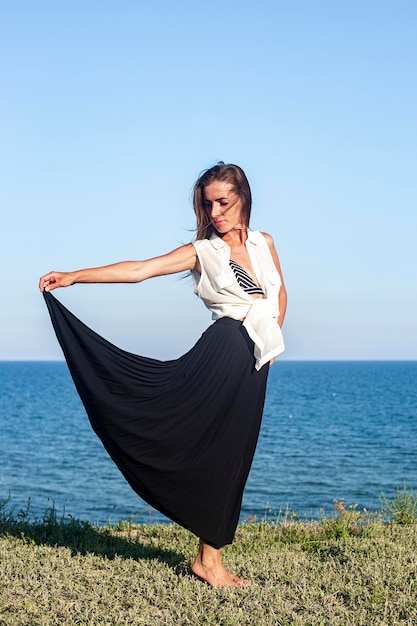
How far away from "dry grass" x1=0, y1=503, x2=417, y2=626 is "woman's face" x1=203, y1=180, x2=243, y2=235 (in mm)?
2381

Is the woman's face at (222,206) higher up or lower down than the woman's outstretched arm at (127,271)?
higher up

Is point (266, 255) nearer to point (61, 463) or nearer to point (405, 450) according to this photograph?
point (61, 463)

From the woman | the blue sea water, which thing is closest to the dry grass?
the woman

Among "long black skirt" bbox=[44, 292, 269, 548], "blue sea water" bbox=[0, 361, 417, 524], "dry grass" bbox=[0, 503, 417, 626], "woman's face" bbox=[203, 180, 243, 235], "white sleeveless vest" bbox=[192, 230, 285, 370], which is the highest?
"woman's face" bbox=[203, 180, 243, 235]

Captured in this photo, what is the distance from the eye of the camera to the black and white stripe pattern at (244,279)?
5.27 metres

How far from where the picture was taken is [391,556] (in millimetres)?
5711

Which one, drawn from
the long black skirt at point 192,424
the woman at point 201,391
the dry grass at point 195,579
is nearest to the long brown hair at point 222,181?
the woman at point 201,391

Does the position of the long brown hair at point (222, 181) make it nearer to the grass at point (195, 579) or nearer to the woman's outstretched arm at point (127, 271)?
the woman's outstretched arm at point (127, 271)

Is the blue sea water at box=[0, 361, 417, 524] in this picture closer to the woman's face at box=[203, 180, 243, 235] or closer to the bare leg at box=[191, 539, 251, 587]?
the bare leg at box=[191, 539, 251, 587]

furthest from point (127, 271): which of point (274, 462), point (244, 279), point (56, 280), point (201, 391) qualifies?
point (274, 462)

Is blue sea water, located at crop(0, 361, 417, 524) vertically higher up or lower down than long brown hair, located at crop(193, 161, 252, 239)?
lower down

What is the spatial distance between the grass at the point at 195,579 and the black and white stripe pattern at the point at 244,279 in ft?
6.30

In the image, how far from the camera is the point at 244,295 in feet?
17.2

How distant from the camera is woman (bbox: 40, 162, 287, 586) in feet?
17.1
